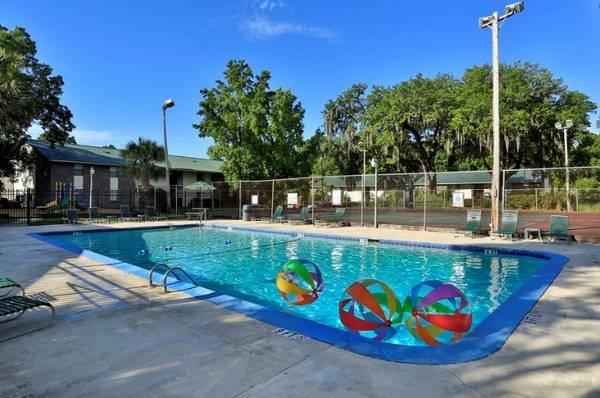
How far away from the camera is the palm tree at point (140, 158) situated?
23375 mm

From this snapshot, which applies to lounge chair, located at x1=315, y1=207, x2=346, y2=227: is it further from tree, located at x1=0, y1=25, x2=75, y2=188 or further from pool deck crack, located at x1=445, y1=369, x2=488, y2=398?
tree, located at x1=0, y1=25, x2=75, y2=188

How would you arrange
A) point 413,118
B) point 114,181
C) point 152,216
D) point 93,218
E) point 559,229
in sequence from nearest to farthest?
point 559,229 < point 93,218 < point 152,216 < point 114,181 < point 413,118

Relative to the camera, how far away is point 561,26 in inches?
794

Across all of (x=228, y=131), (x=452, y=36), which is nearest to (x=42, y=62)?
(x=228, y=131)

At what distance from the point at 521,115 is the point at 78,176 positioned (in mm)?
35357

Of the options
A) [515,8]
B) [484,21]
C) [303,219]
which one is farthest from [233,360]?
[303,219]

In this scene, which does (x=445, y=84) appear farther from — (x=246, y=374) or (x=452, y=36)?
(x=246, y=374)

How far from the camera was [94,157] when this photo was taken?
2933 cm

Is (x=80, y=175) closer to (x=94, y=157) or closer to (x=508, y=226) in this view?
(x=94, y=157)

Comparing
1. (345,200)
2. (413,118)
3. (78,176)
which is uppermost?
(413,118)

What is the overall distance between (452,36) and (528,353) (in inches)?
915

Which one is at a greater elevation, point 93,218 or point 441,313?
point 93,218

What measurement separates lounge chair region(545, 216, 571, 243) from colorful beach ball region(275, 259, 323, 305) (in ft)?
31.5

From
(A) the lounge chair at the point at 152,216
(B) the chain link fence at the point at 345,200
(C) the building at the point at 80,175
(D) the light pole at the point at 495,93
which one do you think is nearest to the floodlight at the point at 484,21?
(D) the light pole at the point at 495,93
